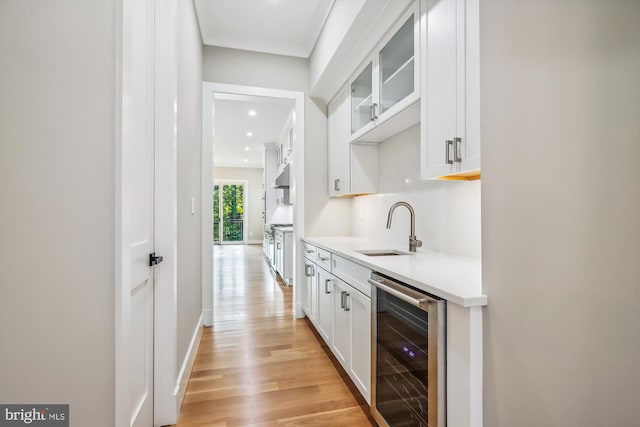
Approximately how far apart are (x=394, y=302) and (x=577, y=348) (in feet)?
2.37

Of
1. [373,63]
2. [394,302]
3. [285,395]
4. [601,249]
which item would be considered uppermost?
[373,63]

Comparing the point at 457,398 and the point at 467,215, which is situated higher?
the point at 467,215

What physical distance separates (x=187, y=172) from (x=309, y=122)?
1582mm

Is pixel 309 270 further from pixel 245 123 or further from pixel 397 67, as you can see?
pixel 245 123

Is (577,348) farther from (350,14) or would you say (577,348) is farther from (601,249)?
(350,14)

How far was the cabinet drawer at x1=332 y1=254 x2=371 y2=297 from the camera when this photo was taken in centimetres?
167

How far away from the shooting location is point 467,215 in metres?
1.77

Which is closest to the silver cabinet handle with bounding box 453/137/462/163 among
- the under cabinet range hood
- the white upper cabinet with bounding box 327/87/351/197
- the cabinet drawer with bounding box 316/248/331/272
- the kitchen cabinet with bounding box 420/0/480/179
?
the kitchen cabinet with bounding box 420/0/480/179

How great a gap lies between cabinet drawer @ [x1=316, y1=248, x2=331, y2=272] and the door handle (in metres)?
1.19

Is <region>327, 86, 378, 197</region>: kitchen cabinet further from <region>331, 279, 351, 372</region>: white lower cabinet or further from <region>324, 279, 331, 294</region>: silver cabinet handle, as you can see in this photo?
<region>331, 279, 351, 372</region>: white lower cabinet

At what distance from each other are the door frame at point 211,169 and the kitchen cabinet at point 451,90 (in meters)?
1.79

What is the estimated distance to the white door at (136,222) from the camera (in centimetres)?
96

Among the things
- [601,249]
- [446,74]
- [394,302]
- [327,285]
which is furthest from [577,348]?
[327,285]

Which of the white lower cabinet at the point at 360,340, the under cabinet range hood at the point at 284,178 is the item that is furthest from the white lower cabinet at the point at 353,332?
the under cabinet range hood at the point at 284,178
